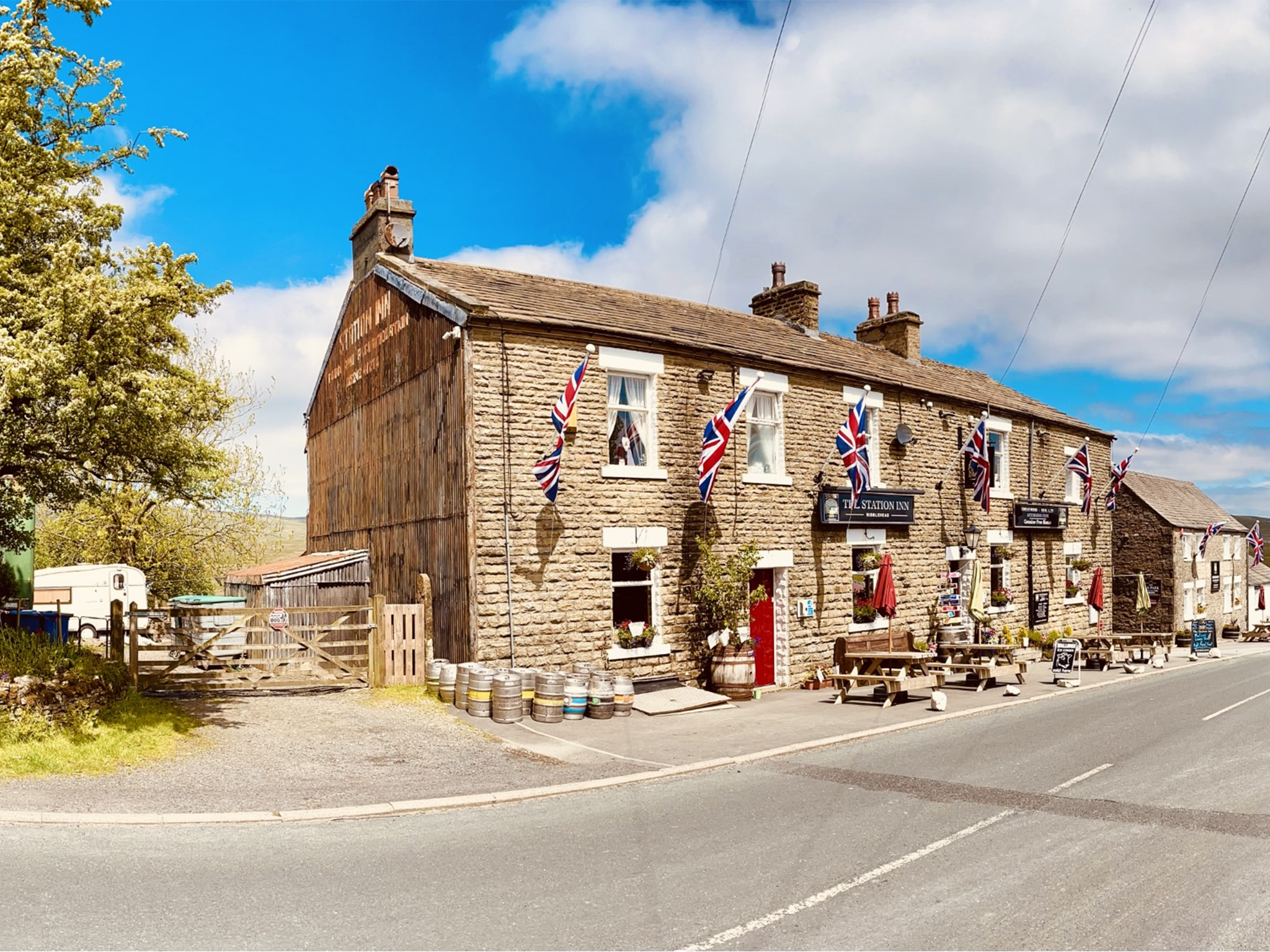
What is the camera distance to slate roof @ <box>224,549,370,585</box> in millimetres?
18469

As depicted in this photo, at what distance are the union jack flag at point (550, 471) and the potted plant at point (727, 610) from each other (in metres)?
3.44

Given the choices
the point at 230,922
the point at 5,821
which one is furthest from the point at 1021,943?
the point at 5,821

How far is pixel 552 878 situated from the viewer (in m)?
6.98

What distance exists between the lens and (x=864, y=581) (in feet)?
71.5

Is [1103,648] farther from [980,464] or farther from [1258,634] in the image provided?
[1258,634]

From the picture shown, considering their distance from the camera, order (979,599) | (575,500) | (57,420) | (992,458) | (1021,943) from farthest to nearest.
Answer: (992,458) → (979,599) → (575,500) → (57,420) → (1021,943)

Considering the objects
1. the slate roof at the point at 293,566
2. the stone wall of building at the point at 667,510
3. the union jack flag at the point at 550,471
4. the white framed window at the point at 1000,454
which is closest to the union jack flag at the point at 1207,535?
the white framed window at the point at 1000,454

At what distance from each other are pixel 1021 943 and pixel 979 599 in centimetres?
1707

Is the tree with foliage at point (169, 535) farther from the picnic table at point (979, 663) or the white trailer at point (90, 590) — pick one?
the picnic table at point (979, 663)

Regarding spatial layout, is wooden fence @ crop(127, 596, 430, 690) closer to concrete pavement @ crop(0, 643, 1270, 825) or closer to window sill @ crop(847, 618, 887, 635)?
concrete pavement @ crop(0, 643, 1270, 825)

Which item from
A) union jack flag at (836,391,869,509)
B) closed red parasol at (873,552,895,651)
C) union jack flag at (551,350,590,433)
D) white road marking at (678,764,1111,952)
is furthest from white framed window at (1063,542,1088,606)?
white road marking at (678,764,1111,952)

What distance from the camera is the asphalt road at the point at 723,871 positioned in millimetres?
5898

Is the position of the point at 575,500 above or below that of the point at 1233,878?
above

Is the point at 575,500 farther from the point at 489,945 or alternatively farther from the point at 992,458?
the point at 992,458
